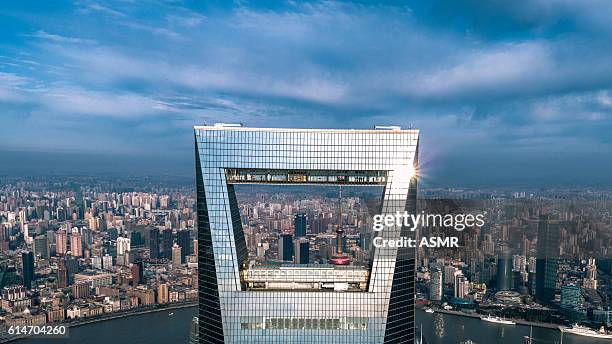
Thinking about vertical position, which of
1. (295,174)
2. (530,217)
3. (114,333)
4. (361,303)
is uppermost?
(295,174)

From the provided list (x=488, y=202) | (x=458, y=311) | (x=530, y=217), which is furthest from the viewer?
(x=458, y=311)

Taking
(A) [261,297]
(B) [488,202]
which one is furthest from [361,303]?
(B) [488,202]

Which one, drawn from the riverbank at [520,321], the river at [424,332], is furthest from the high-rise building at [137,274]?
the riverbank at [520,321]

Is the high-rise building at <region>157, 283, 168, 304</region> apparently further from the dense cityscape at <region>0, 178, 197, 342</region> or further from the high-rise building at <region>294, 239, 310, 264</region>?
the high-rise building at <region>294, 239, 310, 264</region>

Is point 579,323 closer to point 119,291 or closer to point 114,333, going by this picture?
point 114,333

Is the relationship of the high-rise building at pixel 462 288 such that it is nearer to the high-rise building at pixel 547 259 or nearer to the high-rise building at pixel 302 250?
the high-rise building at pixel 547 259

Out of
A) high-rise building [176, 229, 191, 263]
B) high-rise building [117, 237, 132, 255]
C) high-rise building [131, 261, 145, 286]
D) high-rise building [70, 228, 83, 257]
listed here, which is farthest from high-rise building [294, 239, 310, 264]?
high-rise building [70, 228, 83, 257]

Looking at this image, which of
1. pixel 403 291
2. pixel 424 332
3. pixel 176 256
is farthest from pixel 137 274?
pixel 403 291
